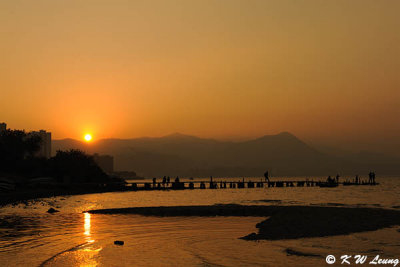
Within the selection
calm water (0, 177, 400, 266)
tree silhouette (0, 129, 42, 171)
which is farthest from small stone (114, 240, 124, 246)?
tree silhouette (0, 129, 42, 171)

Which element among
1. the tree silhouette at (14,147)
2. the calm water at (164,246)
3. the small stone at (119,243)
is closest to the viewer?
the calm water at (164,246)

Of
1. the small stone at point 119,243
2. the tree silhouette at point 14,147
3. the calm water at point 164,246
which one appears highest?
the tree silhouette at point 14,147

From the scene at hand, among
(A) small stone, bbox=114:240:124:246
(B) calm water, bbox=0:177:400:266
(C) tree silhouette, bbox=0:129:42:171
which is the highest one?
(C) tree silhouette, bbox=0:129:42:171

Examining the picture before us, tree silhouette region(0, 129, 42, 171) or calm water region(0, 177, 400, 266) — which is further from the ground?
tree silhouette region(0, 129, 42, 171)

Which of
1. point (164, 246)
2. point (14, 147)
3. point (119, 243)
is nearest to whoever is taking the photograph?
point (164, 246)

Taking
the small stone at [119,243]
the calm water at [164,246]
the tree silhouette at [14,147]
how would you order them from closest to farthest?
the calm water at [164,246]
the small stone at [119,243]
the tree silhouette at [14,147]

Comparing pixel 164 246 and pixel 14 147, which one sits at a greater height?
pixel 14 147

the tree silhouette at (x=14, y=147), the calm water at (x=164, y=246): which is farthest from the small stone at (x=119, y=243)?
the tree silhouette at (x=14, y=147)

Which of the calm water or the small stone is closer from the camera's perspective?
the calm water

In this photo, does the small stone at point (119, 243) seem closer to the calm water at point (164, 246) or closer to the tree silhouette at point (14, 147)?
the calm water at point (164, 246)

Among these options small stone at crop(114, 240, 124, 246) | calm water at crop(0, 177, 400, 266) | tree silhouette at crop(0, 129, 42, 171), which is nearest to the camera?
calm water at crop(0, 177, 400, 266)

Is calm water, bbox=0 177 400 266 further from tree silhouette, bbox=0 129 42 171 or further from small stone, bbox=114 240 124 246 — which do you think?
tree silhouette, bbox=0 129 42 171

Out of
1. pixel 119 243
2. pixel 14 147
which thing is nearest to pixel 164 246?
pixel 119 243

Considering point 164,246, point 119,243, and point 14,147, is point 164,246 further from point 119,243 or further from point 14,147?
point 14,147
